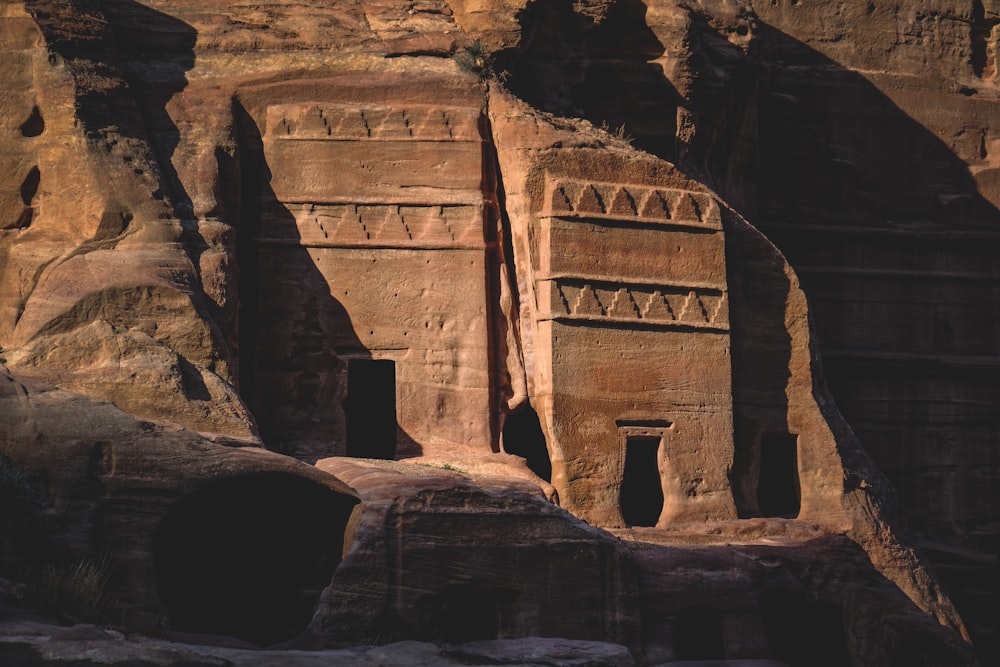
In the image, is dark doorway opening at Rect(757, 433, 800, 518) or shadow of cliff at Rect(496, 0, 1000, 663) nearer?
dark doorway opening at Rect(757, 433, 800, 518)

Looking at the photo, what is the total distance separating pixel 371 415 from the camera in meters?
24.0

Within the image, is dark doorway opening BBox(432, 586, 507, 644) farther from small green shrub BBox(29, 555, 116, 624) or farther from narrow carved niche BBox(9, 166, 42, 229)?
narrow carved niche BBox(9, 166, 42, 229)

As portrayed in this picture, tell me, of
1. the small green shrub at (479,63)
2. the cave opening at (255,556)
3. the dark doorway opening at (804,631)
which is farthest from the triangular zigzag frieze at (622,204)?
the cave opening at (255,556)

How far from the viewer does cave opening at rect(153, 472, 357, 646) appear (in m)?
17.5

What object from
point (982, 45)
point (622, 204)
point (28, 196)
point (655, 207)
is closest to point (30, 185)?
point (28, 196)

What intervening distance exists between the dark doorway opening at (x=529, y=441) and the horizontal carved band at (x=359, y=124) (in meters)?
4.17

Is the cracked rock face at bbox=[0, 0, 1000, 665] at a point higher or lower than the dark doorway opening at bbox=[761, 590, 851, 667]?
higher

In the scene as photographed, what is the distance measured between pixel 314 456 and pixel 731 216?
6844mm

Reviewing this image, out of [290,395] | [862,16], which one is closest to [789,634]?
[290,395]

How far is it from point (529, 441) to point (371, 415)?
7.52 ft

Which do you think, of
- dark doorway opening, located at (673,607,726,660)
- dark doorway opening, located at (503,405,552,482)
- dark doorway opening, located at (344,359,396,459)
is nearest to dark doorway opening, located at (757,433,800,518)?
dark doorway opening, located at (503,405,552,482)

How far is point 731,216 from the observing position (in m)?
23.3

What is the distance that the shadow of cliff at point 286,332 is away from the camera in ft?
70.9

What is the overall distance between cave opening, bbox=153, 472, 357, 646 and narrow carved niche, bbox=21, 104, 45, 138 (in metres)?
6.30
